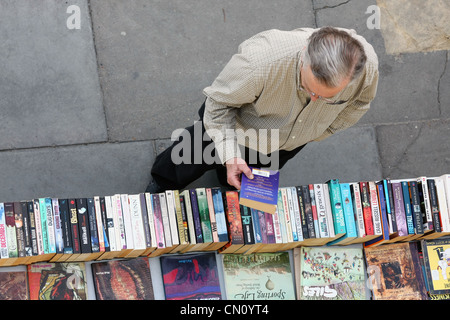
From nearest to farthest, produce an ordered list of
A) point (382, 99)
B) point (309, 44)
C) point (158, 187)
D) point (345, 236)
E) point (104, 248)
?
1. point (309, 44)
2. point (104, 248)
3. point (345, 236)
4. point (158, 187)
5. point (382, 99)

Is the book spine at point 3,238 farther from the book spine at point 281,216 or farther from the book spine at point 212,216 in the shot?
the book spine at point 281,216

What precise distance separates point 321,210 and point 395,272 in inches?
20.2

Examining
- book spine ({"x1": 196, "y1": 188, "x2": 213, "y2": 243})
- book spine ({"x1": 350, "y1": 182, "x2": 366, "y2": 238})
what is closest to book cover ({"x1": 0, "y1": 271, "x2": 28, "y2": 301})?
book spine ({"x1": 196, "y1": 188, "x2": 213, "y2": 243})

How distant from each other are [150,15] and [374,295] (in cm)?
213

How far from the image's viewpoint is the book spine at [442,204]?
279 cm

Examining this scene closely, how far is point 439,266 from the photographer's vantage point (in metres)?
2.85

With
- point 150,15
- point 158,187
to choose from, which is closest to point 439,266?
point 158,187

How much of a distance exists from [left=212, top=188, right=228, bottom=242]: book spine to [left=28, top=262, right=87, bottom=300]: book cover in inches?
26.4

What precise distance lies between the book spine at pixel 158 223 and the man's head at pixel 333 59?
102 centimetres

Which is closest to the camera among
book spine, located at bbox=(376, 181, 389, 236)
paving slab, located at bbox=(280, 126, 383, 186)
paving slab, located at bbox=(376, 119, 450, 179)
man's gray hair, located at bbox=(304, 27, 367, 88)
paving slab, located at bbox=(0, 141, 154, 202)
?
man's gray hair, located at bbox=(304, 27, 367, 88)

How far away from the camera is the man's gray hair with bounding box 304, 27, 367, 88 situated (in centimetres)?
192

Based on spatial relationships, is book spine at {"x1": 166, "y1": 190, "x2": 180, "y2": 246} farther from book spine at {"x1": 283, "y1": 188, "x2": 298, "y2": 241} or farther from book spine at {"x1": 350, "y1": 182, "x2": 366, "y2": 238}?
book spine at {"x1": 350, "y1": 182, "x2": 366, "y2": 238}

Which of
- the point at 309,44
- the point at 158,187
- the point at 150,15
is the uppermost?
the point at 150,15
